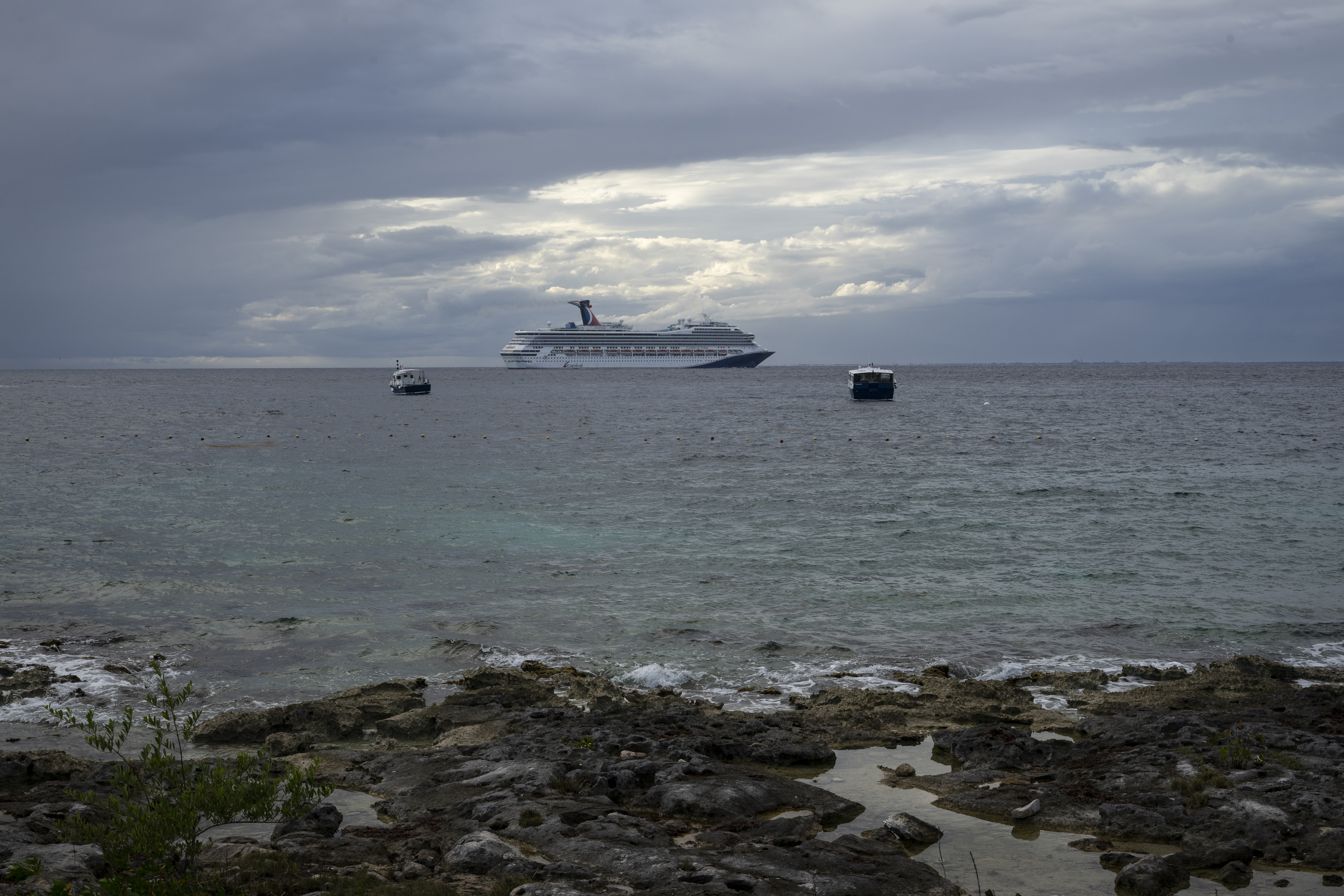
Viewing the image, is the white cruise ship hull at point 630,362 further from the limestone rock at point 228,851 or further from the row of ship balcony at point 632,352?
the limestone rock at point 228,851

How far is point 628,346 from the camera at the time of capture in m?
175

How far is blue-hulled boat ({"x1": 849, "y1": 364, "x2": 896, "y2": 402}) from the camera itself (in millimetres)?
77750

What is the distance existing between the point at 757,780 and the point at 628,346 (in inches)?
6669

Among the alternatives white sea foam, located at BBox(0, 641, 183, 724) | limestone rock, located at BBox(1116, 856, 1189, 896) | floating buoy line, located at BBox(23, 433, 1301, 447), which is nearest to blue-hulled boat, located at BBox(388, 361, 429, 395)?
floating buoy line, located at BBox(23, 433, 1301, 447)

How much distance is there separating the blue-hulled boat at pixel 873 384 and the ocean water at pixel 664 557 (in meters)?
30.9

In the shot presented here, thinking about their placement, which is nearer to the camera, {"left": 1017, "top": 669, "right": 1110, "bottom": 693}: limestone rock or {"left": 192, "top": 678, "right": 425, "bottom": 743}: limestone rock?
{"left": 192, "top": 678, "right": 425, "bottom": 743}: limestone rock

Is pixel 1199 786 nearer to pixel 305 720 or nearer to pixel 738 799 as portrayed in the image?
pixel 738 799

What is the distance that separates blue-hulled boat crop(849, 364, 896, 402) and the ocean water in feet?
101

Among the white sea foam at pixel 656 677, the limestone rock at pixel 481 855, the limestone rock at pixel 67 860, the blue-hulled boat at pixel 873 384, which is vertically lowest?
the white sea foam at pixel 656 677

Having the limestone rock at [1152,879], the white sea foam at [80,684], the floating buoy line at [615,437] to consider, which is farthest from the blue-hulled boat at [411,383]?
the limestone rock at [1152,879]

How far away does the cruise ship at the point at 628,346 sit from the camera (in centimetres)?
17375

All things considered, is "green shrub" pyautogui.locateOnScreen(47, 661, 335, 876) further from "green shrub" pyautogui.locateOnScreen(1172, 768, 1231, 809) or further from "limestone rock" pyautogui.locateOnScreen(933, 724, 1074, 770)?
"green shrub" pyautogui.locateOnScreen(1172, 768, 1231, 809)

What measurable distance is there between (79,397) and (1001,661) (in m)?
116

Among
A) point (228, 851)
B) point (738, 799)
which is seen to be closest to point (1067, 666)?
point (738, 799)
